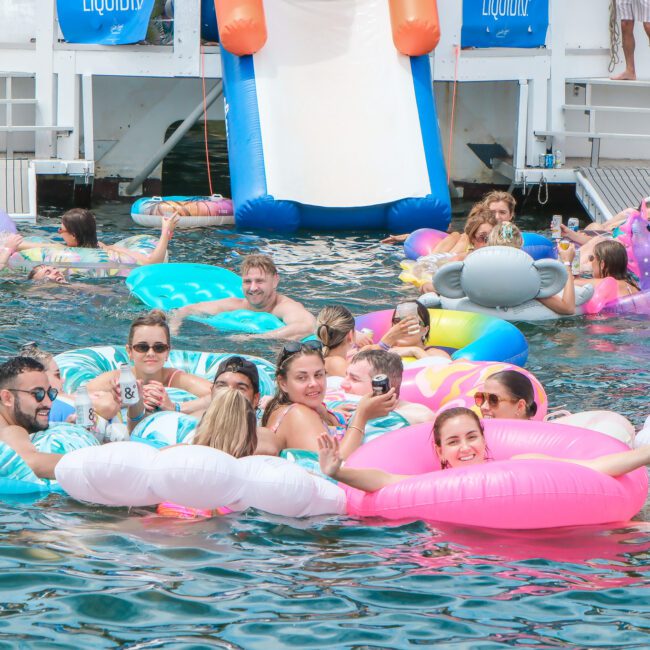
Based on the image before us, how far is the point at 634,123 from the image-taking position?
1493cm

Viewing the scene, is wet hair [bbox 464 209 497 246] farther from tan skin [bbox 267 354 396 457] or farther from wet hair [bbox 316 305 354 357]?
tan skin [bbox 267 354 396 457]

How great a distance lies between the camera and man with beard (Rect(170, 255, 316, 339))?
849 cm

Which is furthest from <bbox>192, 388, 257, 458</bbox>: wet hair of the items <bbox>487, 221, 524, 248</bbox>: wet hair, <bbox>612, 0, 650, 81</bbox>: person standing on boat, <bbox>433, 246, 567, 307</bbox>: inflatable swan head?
<bbox>612, 0, 650, 81</bbox>: person standing on boat

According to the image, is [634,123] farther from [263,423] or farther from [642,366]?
[263,423]

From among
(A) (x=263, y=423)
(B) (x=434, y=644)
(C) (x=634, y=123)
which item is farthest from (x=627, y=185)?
(B) (x=434, y=644)

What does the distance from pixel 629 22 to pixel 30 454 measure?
35.5ft

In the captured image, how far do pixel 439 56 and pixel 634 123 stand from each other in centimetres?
278

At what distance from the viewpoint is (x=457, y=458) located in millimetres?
5301

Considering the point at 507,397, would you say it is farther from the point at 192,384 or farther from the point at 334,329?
the point at 192,384

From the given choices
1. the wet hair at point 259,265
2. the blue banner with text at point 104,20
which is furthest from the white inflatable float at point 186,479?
the blue banner with text at point 104,20

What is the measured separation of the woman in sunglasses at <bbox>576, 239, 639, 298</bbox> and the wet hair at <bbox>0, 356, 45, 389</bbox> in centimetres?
543

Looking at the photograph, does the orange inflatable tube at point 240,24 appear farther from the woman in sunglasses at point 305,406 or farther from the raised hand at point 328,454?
→ the raised hand at point 328,454

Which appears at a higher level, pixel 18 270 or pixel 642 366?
pixel 18 270

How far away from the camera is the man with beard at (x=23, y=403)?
214 inches
